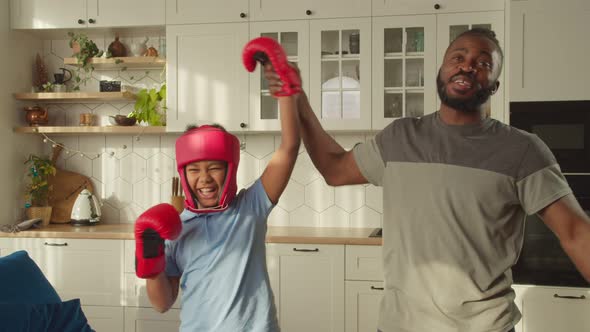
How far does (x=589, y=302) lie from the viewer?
3211mm

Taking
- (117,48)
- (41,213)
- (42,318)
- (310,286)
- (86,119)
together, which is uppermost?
(117,48)

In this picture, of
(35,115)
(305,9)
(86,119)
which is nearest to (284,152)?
(305,9)

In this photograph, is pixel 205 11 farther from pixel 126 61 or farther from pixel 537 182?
pixel 537 182

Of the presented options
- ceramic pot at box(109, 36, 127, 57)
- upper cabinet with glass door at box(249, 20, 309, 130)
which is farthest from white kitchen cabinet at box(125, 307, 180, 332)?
ceramic pot at box(109, 36, 127, 57)

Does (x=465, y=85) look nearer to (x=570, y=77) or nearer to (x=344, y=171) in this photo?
(x=344, y=171)

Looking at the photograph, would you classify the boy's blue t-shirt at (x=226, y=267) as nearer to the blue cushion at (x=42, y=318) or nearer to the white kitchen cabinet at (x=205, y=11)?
the blue cushion at (x=42, y=318)

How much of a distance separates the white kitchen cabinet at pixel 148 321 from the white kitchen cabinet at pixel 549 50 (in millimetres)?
2363

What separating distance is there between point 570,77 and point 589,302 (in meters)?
1.20

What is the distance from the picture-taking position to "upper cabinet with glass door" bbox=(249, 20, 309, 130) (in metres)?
3.76

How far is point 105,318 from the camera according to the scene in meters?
3.76

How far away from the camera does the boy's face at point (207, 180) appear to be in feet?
5.47

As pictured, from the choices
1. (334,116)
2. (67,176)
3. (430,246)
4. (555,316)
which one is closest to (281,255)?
(334,116)

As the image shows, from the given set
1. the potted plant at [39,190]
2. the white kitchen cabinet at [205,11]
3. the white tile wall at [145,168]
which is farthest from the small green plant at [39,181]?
the white kitchen cabinet at [205,11]

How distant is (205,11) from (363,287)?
6.43ft
